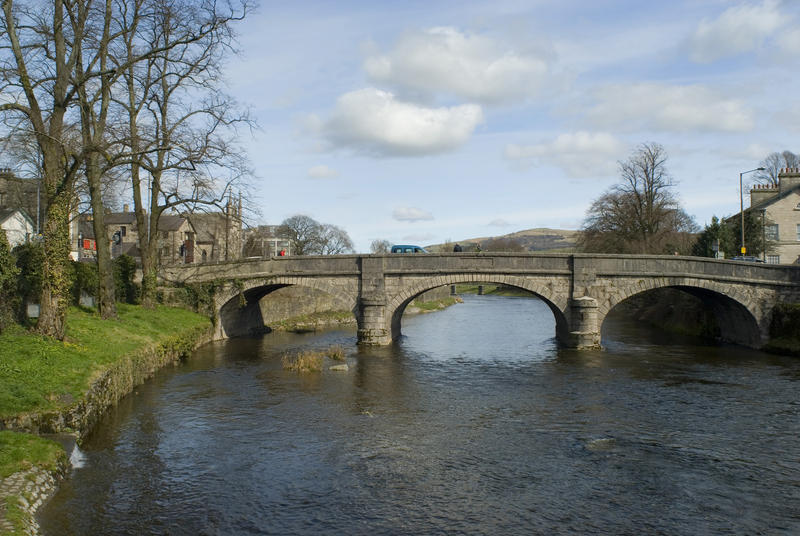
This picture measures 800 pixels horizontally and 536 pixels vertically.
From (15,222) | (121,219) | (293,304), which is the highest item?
(121,219)

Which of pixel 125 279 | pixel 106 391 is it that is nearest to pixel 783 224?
pixel 125 279

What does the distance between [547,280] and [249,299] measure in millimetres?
19263

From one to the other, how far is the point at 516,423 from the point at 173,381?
13.9 metres

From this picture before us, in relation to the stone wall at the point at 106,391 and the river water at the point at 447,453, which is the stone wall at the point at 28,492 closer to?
the river water at the point at 447,453

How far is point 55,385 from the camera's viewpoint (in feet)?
51.7

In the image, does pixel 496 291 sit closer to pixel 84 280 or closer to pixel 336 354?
pixel 336 354

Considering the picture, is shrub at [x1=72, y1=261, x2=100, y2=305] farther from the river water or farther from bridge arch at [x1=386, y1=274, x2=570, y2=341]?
bridge arch at [x1=386, y1=274, x2=570, y2=341]

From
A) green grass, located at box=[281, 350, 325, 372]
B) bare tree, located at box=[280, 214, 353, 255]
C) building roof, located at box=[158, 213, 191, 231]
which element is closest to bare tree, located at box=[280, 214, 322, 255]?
bare tree, located at box=[280, 214, 353, 255]

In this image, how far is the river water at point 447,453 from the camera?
39.5 feet

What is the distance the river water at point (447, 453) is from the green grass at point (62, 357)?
1582mm

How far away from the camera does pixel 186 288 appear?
121 feet

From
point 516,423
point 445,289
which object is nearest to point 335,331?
point 516,423

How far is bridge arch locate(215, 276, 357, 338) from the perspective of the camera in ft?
117

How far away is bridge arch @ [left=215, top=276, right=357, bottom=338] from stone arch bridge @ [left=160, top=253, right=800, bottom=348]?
0.08 m
